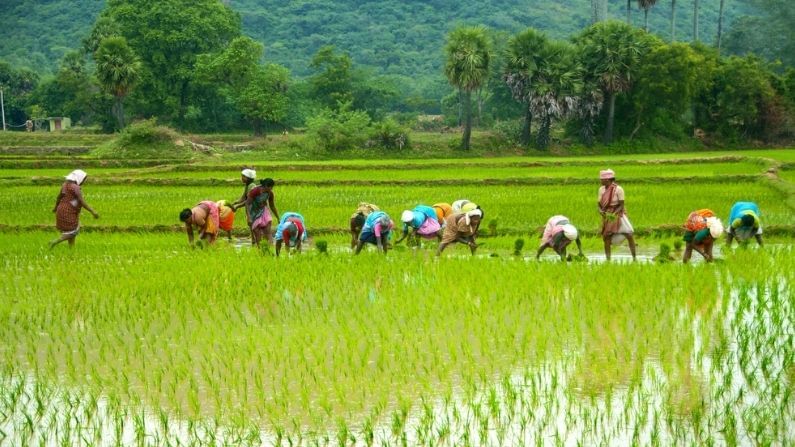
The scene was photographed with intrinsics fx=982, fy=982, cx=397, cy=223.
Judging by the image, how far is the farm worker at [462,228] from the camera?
1074 centimetres

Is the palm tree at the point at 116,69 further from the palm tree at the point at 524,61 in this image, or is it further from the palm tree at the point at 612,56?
the palm tree at the point at 612,56

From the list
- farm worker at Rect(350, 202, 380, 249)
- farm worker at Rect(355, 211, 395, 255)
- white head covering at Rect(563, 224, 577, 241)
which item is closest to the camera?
white head covering at Rect(563, 224, 577, 241)

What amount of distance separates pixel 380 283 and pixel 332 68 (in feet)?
118

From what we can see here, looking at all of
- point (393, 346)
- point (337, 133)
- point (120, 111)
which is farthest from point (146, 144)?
point (393, 346)

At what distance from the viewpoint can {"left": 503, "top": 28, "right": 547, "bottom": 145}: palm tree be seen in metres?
33.4

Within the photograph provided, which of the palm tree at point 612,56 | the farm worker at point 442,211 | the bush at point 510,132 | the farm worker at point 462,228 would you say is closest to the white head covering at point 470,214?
the farm worker at point 462,228

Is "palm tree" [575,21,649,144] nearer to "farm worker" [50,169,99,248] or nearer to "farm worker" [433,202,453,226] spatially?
"farm worker" [433,202,453,226]

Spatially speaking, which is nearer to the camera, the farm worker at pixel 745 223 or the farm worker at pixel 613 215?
the farm worker at pixel 745 223

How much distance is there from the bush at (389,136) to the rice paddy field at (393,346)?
19883 millimetres

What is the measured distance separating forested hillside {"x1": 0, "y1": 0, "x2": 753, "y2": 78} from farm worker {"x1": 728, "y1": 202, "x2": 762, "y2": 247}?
54.6 meters

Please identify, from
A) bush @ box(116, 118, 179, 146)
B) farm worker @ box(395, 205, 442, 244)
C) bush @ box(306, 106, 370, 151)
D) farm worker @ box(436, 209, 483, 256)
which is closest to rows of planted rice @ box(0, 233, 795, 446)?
farm worker @ box(436, 209, 483, 256)

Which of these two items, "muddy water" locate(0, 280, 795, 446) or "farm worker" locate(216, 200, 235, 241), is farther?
"farm worker" locate(216, 200, 235, 241)

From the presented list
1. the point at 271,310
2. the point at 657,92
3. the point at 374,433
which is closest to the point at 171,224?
the point at 271,310

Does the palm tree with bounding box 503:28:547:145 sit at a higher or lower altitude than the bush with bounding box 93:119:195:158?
higher
